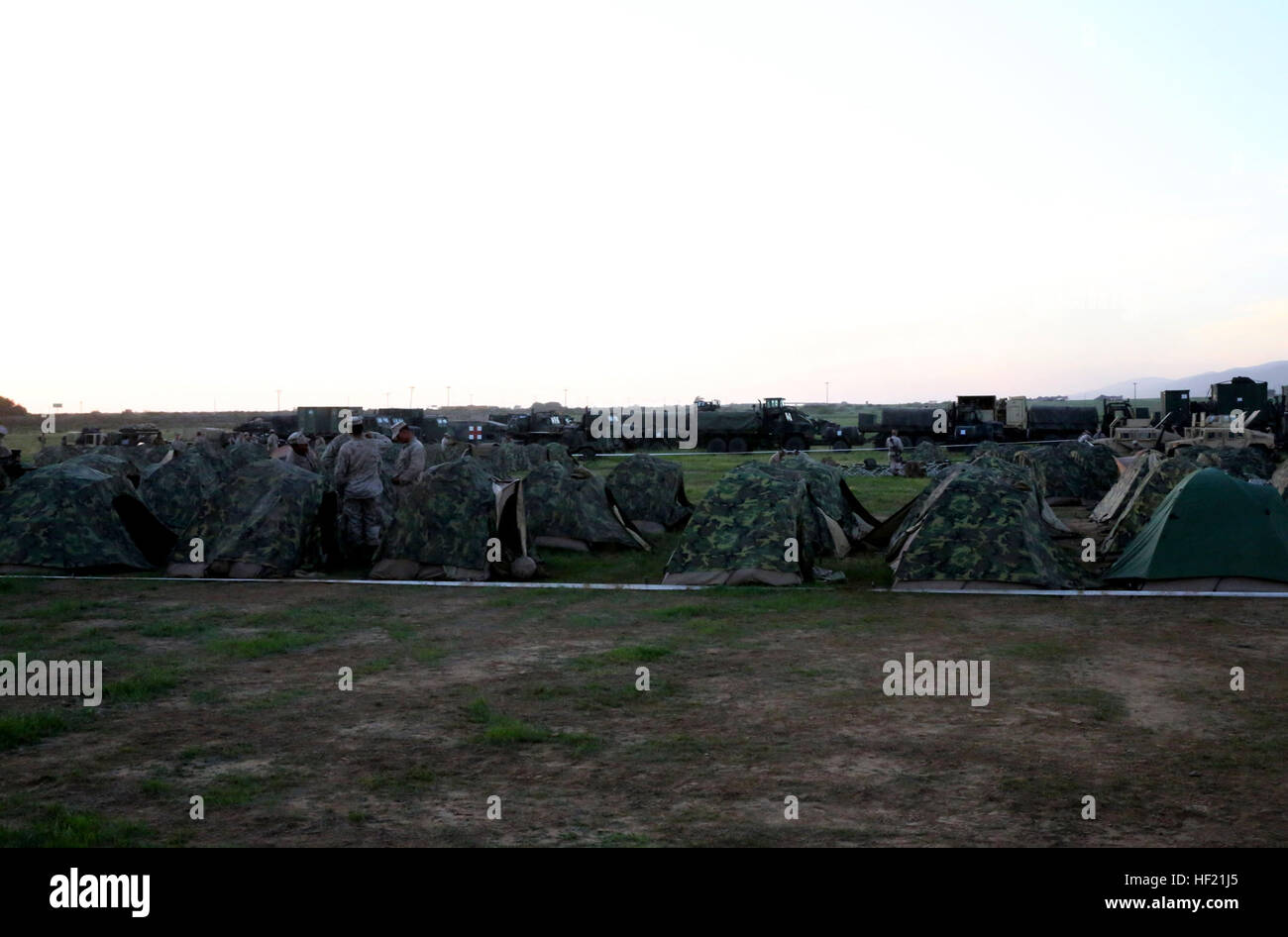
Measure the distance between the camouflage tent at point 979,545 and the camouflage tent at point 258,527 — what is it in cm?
818

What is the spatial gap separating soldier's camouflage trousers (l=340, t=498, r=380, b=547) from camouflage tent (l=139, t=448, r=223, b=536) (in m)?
4.68

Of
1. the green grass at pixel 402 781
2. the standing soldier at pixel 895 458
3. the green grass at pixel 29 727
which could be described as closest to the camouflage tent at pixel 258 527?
the green grass at pixel 29 727

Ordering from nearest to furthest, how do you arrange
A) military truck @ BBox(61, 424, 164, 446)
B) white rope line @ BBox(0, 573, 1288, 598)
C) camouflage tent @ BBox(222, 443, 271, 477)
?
white rope line @ BBox(0, 573, 1288, 598) → camouflage tent @ BBox(222, 443, 271, 477) → military truck @ BBox(61, 424, 164, 446)

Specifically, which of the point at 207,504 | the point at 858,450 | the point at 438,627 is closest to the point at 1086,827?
the point at 438,627

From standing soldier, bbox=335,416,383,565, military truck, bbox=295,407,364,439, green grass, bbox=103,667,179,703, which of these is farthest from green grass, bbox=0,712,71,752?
military truck, bbox=295,407,364,439

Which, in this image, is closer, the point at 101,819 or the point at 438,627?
the point at 101,819

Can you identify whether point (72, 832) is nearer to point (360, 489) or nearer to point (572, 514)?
point (360, 489)

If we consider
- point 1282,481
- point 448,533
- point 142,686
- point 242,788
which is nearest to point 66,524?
point 448,533

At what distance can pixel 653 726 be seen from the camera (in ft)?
25.6

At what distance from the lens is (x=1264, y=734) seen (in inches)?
293

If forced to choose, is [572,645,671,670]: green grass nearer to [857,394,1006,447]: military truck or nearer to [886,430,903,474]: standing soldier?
[886,430,903,474]: standing soldier

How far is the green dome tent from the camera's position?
12.9 m
